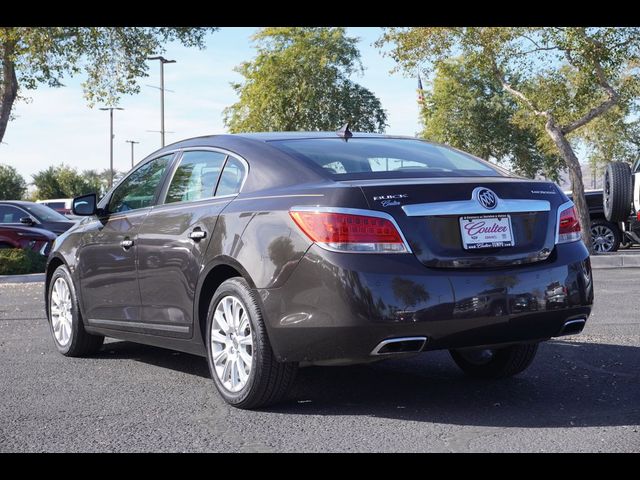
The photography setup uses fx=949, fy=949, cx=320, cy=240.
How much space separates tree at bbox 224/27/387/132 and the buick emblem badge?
4053 centimetres

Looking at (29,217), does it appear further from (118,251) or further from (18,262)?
(118,251)

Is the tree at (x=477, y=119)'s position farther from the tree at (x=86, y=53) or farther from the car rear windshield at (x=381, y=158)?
the car rear windshield at (x=381, y=158)

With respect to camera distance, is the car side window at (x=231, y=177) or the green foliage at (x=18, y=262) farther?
the green foliage at (x=18, y=262)

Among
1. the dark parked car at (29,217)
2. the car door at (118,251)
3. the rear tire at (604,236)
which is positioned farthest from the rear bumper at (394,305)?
the rear tire at (604,236)

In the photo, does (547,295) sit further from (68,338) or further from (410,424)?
(68,338)

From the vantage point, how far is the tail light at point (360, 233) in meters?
4.62

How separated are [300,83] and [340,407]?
41.6 meters

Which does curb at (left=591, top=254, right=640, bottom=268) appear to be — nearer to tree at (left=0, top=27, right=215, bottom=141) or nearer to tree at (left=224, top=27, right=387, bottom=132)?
tree at (left=0, top=27, right=215, bottom=141)

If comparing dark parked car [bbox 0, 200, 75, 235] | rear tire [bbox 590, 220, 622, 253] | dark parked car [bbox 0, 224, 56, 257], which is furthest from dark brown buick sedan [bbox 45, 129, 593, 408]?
rear tire [bbox 590, 220, 622, 253]

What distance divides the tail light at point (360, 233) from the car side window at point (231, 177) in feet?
3.14

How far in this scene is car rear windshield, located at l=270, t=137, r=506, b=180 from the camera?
519 cm
